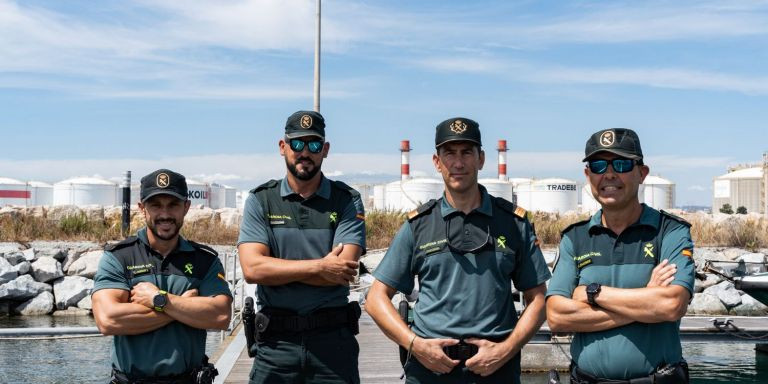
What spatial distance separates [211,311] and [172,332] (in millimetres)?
195

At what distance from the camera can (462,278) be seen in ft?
11.9

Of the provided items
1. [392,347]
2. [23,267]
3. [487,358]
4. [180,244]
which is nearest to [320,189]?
[180,244]

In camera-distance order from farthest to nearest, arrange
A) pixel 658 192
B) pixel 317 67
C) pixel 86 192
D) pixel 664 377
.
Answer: pixel 658 192 → pixel 86 192 → pixel 317 67 → pixel 664 377

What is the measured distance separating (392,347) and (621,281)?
232 inches

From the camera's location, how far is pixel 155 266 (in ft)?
12.6

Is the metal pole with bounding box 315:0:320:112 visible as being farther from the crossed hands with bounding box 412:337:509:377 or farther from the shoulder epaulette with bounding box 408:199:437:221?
the crossed hands with bounding box 412:337:509:377

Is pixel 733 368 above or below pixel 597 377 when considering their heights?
below

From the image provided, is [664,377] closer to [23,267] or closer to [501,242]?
[501,242]

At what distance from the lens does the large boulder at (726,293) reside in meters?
16.4

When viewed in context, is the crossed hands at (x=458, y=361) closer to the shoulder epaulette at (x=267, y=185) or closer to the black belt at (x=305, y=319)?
the black belt at (x=305, y=319)

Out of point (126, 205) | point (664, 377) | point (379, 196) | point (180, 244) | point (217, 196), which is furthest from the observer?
point (379, 196)

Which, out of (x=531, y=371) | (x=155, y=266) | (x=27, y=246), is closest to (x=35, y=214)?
(x=27, y=246)

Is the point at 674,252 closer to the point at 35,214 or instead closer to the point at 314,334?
the point at 314,334

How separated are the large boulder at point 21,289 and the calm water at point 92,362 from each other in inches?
148
